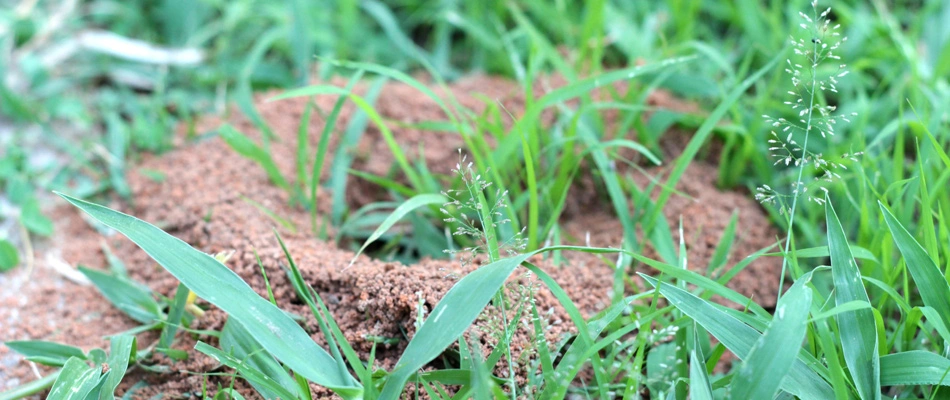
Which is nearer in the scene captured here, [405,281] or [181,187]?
[405,281]

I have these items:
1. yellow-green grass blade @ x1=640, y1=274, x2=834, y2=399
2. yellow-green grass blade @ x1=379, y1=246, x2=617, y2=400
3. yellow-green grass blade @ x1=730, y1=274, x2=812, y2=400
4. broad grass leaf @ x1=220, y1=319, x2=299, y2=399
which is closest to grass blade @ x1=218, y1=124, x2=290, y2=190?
broad grass leaf @ x1=220, y1=319, x2=299, y2=399

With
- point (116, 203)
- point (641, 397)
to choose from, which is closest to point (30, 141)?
point (116, 203)

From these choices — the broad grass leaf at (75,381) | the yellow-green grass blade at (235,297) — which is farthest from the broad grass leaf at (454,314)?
the broad grass leaf at (75,381)

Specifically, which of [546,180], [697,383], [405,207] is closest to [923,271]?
[697,383]

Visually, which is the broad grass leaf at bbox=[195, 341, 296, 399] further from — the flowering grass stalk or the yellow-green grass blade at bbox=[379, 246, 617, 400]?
the flowering grass stalk

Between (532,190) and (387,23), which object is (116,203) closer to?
(387,23)

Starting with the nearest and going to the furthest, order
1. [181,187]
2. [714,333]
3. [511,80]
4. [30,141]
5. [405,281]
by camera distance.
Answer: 1. [714,333]
2. [405,281]
3. [181,187]
4. [30,141]
5. [511,80]

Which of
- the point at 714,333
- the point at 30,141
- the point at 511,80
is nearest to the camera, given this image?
the point at 714,333
